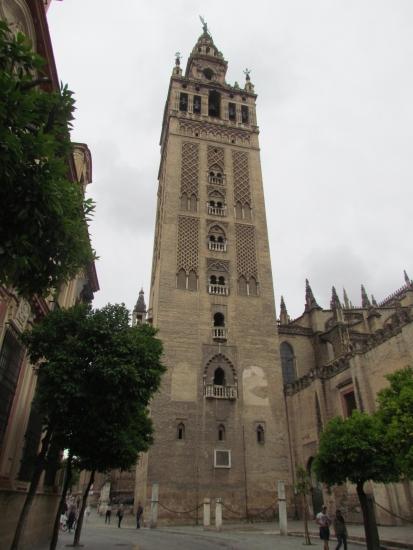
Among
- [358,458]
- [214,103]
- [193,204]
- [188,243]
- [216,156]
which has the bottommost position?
[358,458]

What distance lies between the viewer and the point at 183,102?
3459cm

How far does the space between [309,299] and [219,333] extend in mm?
12774

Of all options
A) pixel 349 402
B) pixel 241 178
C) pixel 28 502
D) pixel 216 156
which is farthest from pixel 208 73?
pixel 28 502

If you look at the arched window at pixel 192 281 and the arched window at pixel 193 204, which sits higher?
the arched window at pixel 193 204

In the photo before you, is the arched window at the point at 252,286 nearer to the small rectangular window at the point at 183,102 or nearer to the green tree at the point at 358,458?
the green tree at the point at 358,458

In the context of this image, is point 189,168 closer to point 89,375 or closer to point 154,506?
point 154,506

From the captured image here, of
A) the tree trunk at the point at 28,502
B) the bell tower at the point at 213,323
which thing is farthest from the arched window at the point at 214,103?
the tree trunk at the point at 28,502

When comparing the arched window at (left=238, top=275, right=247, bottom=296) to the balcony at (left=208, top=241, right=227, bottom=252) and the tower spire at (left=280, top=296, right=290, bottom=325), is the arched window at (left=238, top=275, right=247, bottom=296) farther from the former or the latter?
the tower spire at (left=280, top=296, right=290, bottom=325)

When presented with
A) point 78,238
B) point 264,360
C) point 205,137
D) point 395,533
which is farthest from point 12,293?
point 205,137

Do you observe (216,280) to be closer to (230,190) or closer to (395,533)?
(230,190)

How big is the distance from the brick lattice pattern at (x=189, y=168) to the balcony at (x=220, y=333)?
9.62 meters

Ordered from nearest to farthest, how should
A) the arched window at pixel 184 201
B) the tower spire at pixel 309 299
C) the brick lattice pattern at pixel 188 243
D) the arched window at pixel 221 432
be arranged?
the arched window at pixel 221 432
the brick lattice pattern at pixel 188 243
the arched window at pixel 184 201
the tower spire at pixel 309 299

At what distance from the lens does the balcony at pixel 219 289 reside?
88.6 feet

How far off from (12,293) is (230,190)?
23251 millimetres
